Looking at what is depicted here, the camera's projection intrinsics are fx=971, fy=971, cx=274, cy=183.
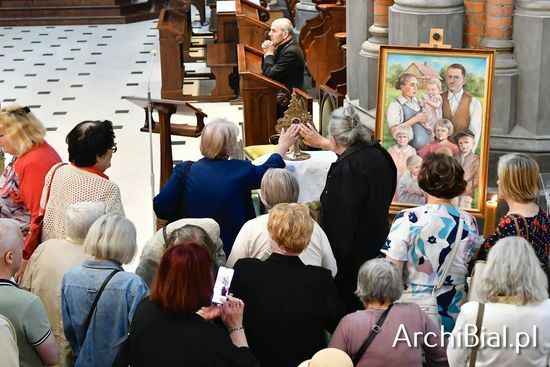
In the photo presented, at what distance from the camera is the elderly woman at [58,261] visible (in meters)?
4.68

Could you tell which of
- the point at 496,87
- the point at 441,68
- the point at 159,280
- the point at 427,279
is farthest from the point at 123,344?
the point at 496,87

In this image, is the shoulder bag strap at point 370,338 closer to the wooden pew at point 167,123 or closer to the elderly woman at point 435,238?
the elderly woman at point 435,238

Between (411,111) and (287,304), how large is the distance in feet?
7.87

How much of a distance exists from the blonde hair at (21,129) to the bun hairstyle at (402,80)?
88.9 inches

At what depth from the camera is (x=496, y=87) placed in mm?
6910

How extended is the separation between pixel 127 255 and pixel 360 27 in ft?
14.6

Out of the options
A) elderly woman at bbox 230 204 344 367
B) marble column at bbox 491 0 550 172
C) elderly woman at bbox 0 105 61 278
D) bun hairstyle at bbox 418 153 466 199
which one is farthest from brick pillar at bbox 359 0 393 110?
elderly woman at bbox 230 204 344 367

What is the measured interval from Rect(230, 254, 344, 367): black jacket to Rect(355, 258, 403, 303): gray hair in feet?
0.66

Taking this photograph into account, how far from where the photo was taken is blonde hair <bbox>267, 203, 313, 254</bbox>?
170 inches

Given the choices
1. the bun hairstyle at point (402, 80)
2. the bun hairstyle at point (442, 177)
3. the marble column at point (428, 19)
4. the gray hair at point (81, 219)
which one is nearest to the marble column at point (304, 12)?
the marble column at point (428, 19)

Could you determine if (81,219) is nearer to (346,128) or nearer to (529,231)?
(346,128)

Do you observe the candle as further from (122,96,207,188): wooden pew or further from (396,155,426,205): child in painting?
(122,96,207,188): wooden pew

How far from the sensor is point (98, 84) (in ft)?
44.7

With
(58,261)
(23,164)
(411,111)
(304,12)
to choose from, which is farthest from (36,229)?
(304,12)
